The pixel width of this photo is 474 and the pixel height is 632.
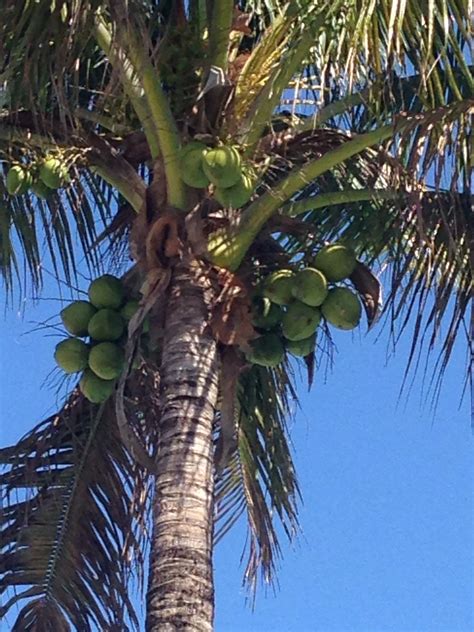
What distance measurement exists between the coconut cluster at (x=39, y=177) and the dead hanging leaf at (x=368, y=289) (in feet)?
4.17

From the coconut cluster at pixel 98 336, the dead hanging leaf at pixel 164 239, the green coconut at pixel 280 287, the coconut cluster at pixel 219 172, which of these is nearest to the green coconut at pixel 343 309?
the green coconut at pixel 280 287

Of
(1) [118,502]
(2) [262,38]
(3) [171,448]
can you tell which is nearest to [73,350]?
(3) [171,448]

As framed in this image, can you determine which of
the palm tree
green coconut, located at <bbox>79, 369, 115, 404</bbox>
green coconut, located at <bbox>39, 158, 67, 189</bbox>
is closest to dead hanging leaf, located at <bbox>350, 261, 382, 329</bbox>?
the palm tree

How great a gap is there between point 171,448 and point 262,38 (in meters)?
1.92

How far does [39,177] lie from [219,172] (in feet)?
3.11

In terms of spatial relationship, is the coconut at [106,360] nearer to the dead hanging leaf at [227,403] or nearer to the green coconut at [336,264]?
the dead hanging leaf at [227,403]

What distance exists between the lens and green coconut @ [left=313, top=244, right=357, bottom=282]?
18.0 feet

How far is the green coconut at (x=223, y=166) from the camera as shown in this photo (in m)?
5.12

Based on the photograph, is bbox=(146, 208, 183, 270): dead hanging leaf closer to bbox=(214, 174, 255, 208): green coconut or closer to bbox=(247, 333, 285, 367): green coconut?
bbox=(214, 174, 255, 208): green coconut

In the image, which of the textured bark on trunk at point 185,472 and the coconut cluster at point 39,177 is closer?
the textured bark on trunk at point 185,472

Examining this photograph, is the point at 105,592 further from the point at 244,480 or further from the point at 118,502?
the point at 244,480

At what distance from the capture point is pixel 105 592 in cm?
621

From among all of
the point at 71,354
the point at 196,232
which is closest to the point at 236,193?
the point at 196,232

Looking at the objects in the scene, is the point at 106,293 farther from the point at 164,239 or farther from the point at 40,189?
the point at 40,189
